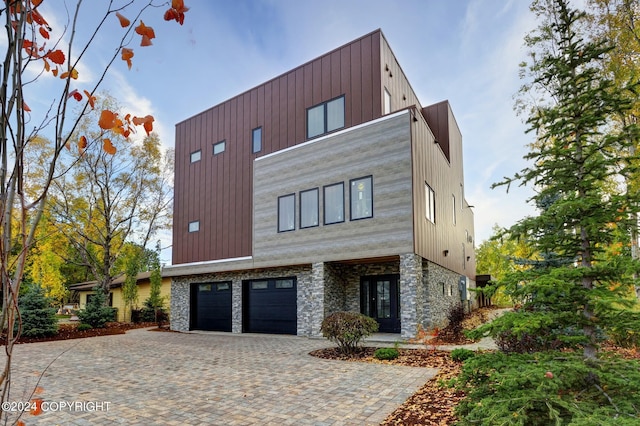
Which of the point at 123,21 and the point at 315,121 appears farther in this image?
the point at 315,121

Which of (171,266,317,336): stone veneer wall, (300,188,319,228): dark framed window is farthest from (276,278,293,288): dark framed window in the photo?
(300,188,319,228): dark framed window

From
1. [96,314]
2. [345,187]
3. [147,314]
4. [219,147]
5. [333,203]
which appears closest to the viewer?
[345,187]

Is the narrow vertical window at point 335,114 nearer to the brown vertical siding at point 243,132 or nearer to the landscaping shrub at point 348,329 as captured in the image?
the brown vertical siding at point 243,132

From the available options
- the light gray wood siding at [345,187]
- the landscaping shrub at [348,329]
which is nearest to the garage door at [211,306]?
the light gray wood siding at [345,187]

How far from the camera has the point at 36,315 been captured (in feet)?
49.7

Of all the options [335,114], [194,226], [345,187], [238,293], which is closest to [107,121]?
[345,187]

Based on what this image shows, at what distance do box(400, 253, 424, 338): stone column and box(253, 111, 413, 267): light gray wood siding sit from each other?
0.37 m

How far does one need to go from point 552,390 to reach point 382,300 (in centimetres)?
1069

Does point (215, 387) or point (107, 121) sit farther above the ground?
point (107, 121)

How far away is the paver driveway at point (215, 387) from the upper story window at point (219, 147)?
9469 millimetres

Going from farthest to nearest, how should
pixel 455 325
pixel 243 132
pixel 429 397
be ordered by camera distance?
pixel 243 132 → pixel 455 325 → pixel 429 397

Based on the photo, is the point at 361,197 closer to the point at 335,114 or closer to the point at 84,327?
the point at 335,114

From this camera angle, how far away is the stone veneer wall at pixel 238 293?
13789mm

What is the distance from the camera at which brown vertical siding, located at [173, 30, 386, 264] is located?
13383mm
